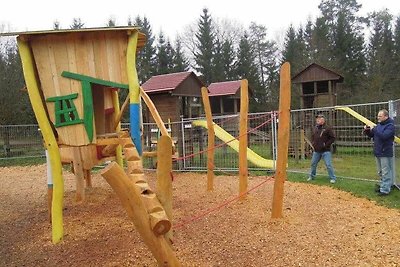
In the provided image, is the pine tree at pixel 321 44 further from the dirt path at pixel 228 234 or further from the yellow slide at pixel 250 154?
the dirt path at pixel 228 234

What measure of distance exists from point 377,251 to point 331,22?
140 feet

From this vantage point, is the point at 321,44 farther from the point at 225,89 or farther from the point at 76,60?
the point at 76,60

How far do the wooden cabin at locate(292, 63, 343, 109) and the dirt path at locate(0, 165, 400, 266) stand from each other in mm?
12914

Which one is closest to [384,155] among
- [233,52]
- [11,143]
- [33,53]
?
[33,53]

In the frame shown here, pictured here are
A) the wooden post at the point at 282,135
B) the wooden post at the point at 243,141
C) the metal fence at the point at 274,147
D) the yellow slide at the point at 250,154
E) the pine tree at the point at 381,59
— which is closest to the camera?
the wooden post at the point at 282,135

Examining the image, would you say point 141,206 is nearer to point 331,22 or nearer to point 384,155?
point 384,155

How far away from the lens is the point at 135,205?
2719 millimetres

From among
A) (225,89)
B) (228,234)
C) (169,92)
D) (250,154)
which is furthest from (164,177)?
(225,89)

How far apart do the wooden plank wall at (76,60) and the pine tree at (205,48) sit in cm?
3719

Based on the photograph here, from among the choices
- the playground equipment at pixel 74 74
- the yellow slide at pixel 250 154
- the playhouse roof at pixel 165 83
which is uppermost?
the playhouse roof at pixel 165 83

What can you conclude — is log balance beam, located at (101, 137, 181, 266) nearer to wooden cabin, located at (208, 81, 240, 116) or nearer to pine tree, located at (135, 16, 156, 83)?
wooden cabin, located at (208, 81, 240, 116)

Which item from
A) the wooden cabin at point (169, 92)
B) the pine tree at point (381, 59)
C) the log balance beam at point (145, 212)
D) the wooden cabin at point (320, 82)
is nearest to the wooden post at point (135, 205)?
the log balance beam at point (145, 212)

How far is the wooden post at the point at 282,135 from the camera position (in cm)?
543

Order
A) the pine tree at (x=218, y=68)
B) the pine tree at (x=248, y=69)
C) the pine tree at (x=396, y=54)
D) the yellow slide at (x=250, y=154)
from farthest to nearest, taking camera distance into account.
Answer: the pine tree at (x=218, y=68)
the pine tree at (x=248, y=69)
the pine tree at (x=396, y=54)
the yellow slide at (x=250, y=154)
